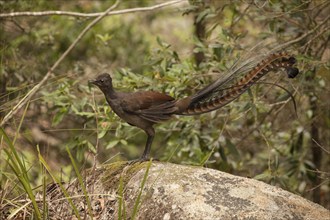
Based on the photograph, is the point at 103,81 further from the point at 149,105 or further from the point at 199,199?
the point at 199,199

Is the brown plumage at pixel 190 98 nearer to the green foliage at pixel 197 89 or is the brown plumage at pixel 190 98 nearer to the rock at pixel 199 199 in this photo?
the green foliage at pixel 197 89

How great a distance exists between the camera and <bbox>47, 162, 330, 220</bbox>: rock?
13.5 feet

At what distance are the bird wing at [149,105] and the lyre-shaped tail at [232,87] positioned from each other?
4.3 inches

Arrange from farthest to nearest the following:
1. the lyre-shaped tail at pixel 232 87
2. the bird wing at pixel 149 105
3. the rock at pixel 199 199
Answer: the bird wing at pixel 149 105 < the lyre-shaped tail at pixel 232 87 < the rock at pixel 199 199

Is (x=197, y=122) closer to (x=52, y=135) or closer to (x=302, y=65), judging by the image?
(x=302, y=65)

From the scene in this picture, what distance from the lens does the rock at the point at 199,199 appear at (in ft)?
13.5

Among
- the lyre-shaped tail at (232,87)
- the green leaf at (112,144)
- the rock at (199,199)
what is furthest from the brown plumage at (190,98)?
the green leaf at (112,144)

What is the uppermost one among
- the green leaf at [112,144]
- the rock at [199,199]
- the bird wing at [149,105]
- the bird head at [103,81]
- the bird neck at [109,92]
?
the bird head at [103,81]

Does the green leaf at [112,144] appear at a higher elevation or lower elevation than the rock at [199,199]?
lower

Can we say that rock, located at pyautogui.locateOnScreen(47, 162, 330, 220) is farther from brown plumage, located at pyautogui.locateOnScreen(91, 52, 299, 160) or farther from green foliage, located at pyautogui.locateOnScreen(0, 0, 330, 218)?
green foliage, located at pyautogui.locateOnScreen(0, 0, 330, 218)

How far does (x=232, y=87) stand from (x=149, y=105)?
0.69 metres

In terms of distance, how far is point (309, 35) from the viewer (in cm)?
658

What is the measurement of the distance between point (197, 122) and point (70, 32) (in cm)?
278

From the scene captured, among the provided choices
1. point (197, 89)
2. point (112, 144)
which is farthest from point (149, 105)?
point (112, 144)
